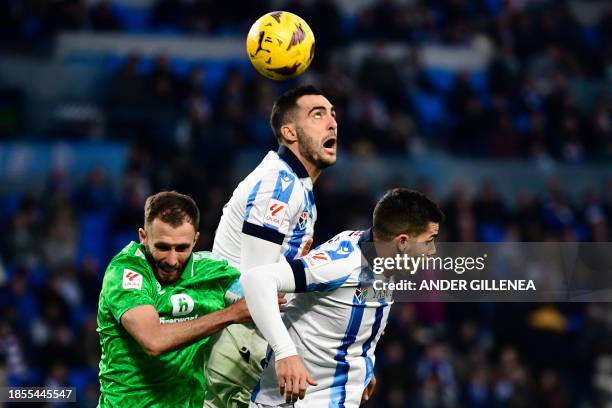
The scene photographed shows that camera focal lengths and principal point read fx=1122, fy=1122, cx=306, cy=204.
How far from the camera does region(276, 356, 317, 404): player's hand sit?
497 centimetres

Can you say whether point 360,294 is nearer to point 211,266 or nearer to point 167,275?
point 211,266

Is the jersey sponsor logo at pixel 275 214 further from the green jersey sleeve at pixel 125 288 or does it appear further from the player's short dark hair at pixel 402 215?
the green jersey sleeve at pixel 125 288

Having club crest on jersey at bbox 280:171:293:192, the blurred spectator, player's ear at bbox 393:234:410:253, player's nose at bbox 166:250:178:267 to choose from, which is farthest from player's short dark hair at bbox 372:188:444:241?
the blurred spectator

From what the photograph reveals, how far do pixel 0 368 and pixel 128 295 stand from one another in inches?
236

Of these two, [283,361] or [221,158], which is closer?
[283,361]

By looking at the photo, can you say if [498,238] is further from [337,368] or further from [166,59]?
[337,368]

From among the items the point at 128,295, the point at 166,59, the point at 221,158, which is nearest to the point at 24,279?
the point at 221,158

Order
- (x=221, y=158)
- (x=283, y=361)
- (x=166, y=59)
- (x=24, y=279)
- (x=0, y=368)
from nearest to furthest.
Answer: (x=283, y=361) < (x=0, y=368) < (x=24, y=279) < (x=221, y=158) < (x=166, y=59)

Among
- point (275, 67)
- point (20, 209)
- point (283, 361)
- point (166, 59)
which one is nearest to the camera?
point (283, 361)

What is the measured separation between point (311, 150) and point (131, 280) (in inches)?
61.6

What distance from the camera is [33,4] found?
56.5 feet

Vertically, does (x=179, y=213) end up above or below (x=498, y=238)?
below
